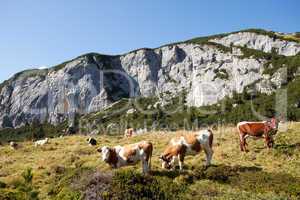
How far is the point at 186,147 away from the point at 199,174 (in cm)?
169

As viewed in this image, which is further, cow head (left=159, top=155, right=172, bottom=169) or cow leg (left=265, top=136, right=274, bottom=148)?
cow leg (left=265, top=136, right=274, bottom=148)

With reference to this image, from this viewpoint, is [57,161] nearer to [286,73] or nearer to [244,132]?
[244,132]

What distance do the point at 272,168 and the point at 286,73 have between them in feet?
621

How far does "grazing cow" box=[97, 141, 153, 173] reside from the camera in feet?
60.8

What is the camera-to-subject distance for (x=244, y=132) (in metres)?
22.8

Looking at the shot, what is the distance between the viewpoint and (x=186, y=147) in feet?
62.6

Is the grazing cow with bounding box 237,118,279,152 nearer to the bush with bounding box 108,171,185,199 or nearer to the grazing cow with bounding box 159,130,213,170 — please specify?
the grazing cow with bounding box 159,130,213,170

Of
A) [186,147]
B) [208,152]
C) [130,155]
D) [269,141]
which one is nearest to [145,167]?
[130,155]

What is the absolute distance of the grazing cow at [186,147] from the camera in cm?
1908

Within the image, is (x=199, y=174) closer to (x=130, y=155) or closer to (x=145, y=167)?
(x=145, y=167)

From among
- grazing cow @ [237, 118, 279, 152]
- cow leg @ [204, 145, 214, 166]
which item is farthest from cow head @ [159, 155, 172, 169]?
grazing cow @ [237, 118, 279, 152]

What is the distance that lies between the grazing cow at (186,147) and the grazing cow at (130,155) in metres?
1.06

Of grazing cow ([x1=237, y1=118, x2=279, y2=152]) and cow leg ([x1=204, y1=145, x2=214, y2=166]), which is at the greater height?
grazing cow ([x1=237, y1=118, x2=279, y2=152])

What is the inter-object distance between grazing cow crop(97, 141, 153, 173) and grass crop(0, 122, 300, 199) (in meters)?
0.53
